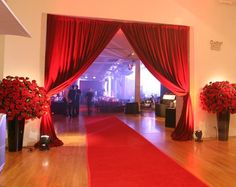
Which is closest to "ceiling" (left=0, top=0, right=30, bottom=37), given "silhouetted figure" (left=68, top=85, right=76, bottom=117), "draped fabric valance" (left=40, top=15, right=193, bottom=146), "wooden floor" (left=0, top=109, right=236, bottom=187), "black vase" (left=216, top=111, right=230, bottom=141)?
"draped fabric valance" (left=40, top=15, right=193, bottom=146)

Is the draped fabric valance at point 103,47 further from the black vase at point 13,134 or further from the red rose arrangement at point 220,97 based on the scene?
the black vase at point 13,134

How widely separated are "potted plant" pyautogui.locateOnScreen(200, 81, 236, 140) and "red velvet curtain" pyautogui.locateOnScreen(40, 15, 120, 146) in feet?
8.97

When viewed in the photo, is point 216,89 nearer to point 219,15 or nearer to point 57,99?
point 219,15

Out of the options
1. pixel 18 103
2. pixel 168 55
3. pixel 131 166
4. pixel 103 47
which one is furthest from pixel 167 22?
pixel 18 103

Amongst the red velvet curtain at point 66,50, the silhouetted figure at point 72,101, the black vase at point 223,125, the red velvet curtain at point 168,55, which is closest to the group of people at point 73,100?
the silhouetted figure at point 72,101

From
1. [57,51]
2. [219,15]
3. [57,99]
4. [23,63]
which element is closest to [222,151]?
[219,15]

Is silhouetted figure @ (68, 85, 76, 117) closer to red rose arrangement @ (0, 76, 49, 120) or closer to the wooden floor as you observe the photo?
the wooden floor

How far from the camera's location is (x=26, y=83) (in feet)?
16.4

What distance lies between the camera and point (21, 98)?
190 inches

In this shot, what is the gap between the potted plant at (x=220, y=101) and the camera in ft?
19.6

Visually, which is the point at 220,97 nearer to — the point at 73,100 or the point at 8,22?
the point at 8,22

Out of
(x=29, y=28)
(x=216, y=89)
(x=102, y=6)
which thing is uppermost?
(x=102, y=6)

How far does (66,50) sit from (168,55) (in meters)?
2.40

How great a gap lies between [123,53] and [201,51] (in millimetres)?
5830
